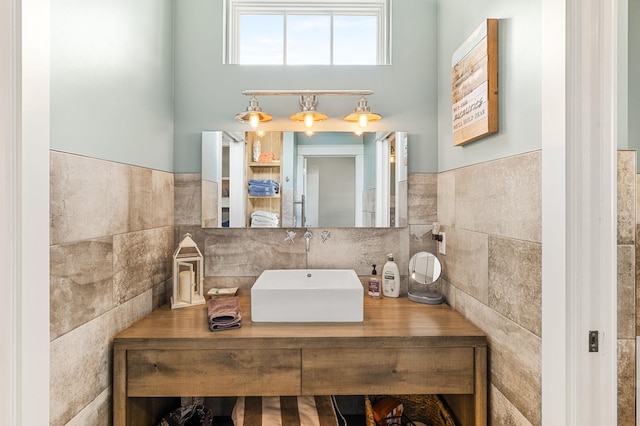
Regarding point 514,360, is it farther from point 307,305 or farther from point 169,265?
point 169,265

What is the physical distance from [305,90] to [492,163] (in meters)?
1.09

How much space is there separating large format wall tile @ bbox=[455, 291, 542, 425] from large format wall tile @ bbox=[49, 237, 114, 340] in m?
1.44

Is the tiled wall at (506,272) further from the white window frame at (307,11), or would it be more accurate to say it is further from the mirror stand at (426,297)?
the white window frame at (307,11)

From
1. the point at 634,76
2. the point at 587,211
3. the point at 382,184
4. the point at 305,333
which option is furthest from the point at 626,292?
the point at 382,184

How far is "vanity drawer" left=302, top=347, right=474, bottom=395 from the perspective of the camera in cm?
138

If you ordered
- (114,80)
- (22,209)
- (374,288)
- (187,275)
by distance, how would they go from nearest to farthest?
(22,209) → (114,80) → (187,275) → (374,288)

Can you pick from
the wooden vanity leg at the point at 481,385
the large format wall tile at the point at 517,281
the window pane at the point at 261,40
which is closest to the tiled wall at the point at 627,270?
the large format wall tile at the point at 517,281

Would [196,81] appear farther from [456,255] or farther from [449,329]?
[449,329]

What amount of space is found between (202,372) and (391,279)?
1.04 m

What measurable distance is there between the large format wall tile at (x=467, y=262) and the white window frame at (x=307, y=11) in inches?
44.0

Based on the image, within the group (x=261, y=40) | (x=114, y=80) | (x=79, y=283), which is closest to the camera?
(x=79, y=283)

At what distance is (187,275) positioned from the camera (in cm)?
183

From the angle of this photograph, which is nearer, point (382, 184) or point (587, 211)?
point (587, 211)

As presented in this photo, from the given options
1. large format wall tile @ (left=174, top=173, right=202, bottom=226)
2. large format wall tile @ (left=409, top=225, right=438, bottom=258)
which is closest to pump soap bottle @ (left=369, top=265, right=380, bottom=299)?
large format wall tile @ (left=409, top=225, right=438, bottom=258)
